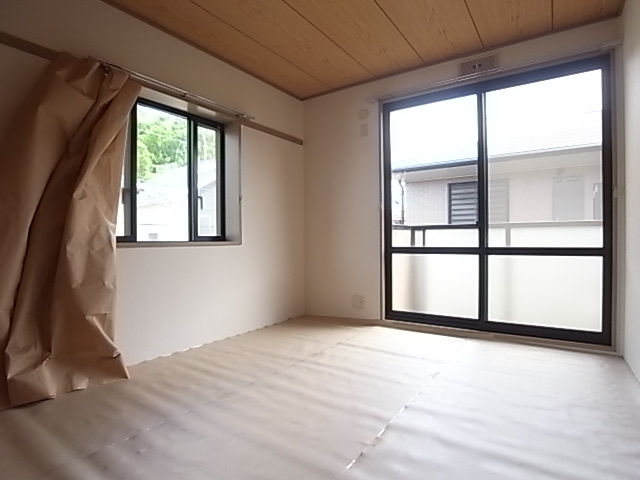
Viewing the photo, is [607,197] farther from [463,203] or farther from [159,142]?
[159,142]

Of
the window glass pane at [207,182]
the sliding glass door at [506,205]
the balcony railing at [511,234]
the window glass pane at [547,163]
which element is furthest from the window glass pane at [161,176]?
the window glass pane at [547,163]

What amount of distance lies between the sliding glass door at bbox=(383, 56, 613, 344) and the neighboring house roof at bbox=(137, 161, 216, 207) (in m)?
1.74

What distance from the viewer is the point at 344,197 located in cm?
357

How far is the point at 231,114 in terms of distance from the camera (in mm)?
2971

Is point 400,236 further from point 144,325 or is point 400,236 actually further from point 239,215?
point 144,325

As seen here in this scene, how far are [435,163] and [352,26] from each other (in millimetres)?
1341

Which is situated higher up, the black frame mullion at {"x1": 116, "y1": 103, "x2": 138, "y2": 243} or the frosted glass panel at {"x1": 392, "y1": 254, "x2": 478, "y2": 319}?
the black frame mullion at {"x1": 116, "y1": 103, "x2": 138, "y2": 243}

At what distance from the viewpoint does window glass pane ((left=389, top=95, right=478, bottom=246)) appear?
10.1ft

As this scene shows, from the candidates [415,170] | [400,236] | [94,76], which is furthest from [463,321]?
[94,76]

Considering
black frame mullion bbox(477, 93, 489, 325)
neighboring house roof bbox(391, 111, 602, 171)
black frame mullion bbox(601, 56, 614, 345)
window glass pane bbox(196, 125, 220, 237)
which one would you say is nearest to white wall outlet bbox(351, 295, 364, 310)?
black frame mullion bbox(477, 93, 489, 325)

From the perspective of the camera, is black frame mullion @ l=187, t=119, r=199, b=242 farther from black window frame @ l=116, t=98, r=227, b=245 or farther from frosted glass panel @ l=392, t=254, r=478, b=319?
frosted glass panel @ l=392, t=254, r=478, b=319

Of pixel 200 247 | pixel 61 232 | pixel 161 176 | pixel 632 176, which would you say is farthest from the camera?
pixel 200 247

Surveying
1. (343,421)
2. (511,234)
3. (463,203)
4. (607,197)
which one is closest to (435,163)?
(463,203)

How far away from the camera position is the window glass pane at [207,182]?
9.77ft
